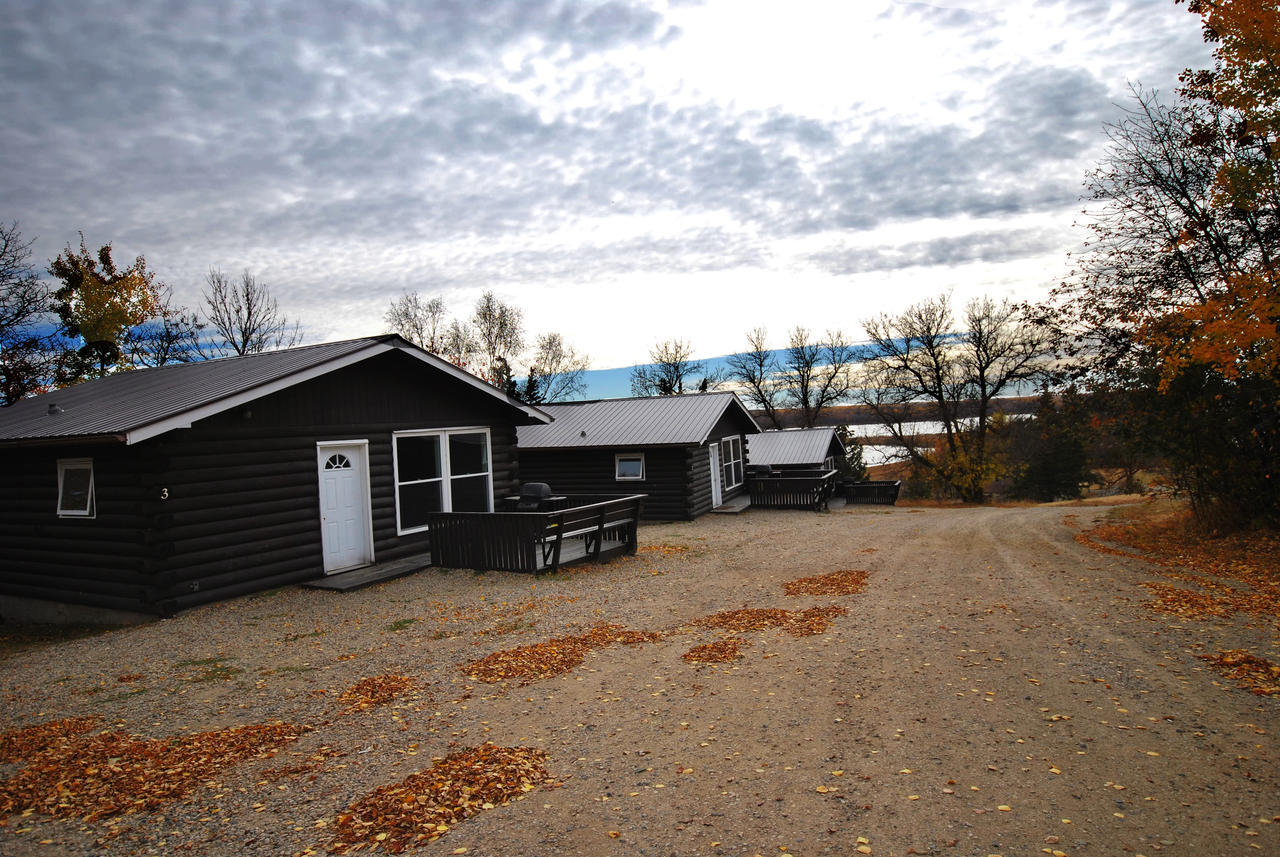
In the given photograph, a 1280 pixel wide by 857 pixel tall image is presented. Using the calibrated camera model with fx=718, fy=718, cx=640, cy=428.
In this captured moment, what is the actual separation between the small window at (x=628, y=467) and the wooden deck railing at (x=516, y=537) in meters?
8.97

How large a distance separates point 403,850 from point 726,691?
329 cm

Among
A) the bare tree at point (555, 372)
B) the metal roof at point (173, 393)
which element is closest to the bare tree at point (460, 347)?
the bare tree at point (555, 372)

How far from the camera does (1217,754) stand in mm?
5012

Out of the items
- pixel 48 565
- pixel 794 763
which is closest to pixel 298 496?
pixel 48 565

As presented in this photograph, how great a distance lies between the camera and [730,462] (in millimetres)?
27703

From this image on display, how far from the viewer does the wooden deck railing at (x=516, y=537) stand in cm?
1261

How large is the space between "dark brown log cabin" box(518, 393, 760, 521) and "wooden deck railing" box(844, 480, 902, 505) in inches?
409

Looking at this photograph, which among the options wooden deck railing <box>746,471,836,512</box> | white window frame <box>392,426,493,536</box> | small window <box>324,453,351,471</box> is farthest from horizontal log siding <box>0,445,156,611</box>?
wooden deck railing <box>746,471,836,512</box>

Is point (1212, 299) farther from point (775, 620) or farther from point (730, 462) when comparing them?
point (730, 462)

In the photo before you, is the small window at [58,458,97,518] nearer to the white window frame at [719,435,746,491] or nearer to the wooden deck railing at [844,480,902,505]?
the white window frame at [719,435,746,491]

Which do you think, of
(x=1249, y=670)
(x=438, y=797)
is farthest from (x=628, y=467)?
(x=438, y=797)

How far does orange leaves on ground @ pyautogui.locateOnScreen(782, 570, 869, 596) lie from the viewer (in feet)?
35.6

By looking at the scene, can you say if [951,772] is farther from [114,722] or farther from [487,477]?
[487,477]

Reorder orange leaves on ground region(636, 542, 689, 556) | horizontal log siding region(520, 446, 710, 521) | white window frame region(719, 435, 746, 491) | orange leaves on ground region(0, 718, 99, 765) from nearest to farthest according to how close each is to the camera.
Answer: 1. orange leaves on ground region(0, 718, 99, 765)
2. orange leaves on ground region(636, 542, 689, 556)
3. horizontal log siding region(520, 446, 710, 521)
4. white window frame region(719, 435, 746, 491)
